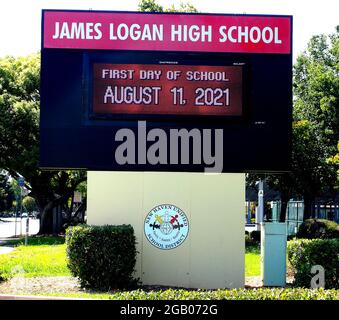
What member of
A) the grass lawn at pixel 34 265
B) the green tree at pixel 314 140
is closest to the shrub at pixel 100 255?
the grass lawn at pixel 34 265

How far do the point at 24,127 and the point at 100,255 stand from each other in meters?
22.6

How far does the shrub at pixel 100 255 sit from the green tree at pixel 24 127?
21.3 m

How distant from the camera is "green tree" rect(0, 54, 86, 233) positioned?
1288 inches

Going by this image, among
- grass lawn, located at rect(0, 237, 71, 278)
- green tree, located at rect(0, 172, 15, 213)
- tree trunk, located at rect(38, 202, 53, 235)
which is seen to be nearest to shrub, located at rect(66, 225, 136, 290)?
grass lawn, located at rect(0, 237, 71, 278)

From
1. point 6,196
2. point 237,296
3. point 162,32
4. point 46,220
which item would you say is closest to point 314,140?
point 46,220

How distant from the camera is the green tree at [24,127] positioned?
32.7m

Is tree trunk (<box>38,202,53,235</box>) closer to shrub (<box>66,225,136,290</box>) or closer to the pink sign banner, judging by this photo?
shrub (<box>66,225,136,290</box>)

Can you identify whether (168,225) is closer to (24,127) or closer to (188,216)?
(188,216)

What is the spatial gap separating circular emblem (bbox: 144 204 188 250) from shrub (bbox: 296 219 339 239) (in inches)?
469

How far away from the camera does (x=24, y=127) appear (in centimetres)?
3325

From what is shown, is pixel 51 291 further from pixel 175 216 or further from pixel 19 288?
pixel 175 216

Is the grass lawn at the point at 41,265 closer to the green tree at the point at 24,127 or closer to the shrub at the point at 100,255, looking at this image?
the shrub at the point at 100,255

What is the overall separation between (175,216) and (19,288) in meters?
3.45

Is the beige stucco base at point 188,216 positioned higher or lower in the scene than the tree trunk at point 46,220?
higher
